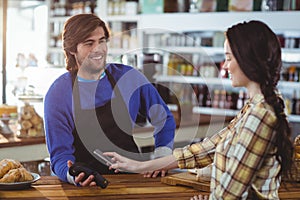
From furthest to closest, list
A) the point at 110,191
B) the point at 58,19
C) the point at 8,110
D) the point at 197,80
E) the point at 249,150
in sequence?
the point at 58,19 → the point at 197,80 → the point at 8,110 → the point at 110,191 → the point at 249,150

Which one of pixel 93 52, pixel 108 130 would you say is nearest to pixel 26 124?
pixel 108 130

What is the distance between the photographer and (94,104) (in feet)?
9.07

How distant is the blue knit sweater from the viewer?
2525 mm

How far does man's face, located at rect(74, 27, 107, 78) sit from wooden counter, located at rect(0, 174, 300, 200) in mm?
561

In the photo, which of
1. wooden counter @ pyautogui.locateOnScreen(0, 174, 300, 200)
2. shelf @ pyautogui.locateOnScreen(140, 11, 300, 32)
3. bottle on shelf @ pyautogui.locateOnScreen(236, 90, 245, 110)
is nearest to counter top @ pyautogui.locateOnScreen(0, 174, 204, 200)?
wooden counter @ pyautogui.locateOnScreen(0, 174, 300, 200)

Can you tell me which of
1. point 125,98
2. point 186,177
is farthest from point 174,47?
point 186,177

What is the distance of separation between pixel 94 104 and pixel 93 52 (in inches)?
10.0

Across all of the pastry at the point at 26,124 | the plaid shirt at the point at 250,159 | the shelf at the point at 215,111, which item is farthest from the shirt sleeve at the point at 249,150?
the shelf at the point at 215,111

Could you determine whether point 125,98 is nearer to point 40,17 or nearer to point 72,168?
point 72,168

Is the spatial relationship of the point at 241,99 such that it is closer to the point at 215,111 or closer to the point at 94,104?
the point at 215,111

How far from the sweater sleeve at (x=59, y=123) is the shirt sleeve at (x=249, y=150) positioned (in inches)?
35.3

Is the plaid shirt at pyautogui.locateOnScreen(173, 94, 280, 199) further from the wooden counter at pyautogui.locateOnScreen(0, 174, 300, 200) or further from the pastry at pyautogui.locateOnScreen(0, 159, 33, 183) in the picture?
the pastry at pyautogui.locateOnScreen(0, 159, 33, 183)

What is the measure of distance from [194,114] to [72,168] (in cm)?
333

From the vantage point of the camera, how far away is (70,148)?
2562 millimetres
